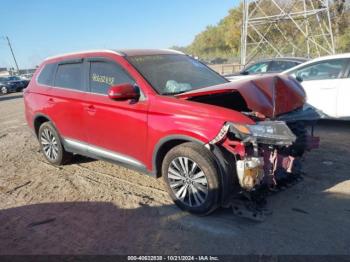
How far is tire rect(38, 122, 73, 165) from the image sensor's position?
231 inches

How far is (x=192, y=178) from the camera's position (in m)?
3.87

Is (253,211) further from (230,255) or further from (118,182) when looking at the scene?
(118,182)

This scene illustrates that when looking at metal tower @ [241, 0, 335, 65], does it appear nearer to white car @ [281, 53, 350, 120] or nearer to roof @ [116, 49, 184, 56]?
white car @ [281, 53, 350, 120]

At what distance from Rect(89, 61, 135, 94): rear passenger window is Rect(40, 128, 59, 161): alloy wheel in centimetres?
161

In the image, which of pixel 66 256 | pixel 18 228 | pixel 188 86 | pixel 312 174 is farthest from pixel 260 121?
pixel 18 228

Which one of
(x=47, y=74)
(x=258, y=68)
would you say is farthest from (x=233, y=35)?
(x=47, y=74)

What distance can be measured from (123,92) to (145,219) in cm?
148

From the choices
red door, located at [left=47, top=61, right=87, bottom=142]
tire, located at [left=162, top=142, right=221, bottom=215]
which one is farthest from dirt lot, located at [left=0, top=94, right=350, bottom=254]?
red door, located at [left=47, top=61, right=87, bottom=142]

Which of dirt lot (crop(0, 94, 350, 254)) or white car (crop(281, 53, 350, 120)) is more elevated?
white car (crop(281, 53, 350, 120))

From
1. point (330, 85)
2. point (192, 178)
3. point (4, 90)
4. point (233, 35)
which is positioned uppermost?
point (233, 35)

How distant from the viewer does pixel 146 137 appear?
4.17m

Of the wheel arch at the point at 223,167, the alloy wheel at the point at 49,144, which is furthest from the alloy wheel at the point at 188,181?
the alloy wheel at the point at 49,144

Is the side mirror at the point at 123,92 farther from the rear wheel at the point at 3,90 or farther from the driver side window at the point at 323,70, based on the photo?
the rear wheel at the point at 3,90

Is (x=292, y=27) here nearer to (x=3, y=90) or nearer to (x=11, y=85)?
(x=11, y=85)
